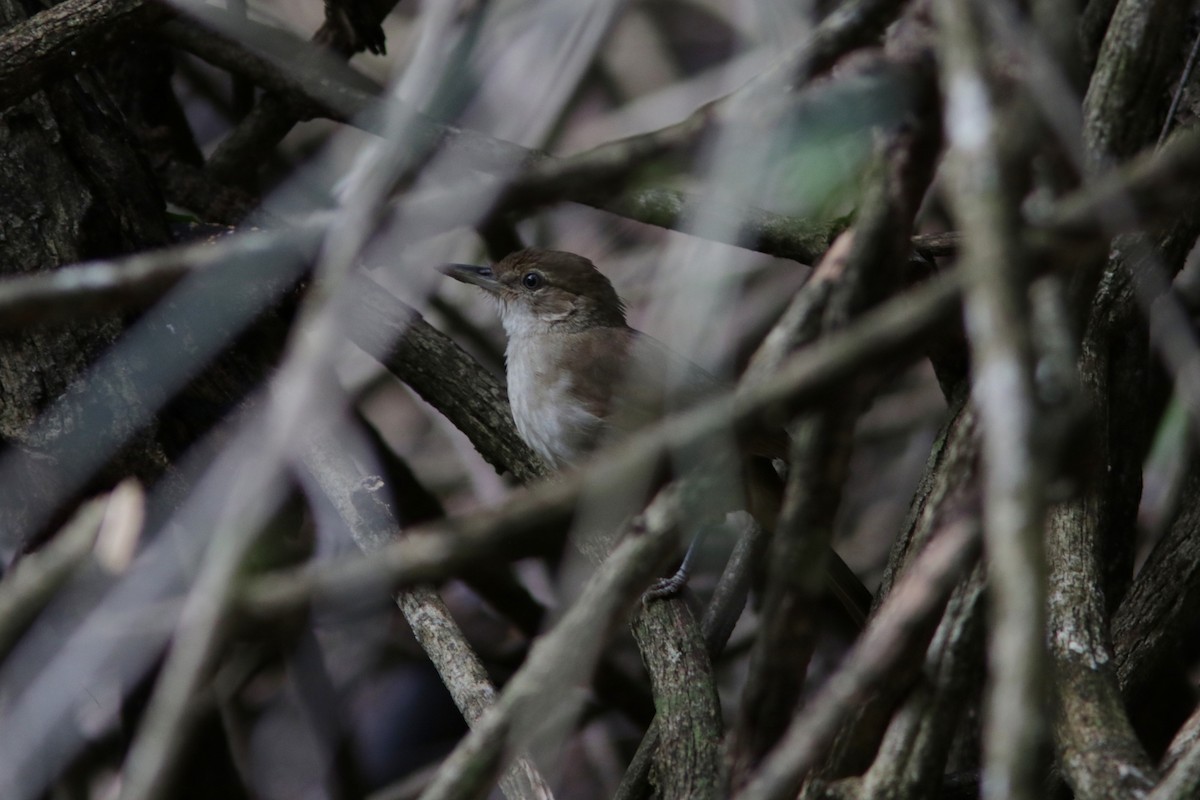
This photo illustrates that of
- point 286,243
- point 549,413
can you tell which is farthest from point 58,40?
point 549,413

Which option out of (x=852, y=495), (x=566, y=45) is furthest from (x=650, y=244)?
(x=566, y=45)

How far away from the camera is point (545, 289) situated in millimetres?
4316

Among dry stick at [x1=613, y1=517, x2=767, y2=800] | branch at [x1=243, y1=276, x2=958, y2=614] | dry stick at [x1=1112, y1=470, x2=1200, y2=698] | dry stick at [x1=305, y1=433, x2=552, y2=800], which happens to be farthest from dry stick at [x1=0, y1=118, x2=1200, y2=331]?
dry stick at [x1=613, y1=517, x2=767, y2=800]

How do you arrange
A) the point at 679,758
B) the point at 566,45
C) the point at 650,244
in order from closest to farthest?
the point at 679,758 < the point at 566,45 < the point at 650,244

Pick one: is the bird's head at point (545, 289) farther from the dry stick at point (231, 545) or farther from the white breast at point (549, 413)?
the dry stick at point (231, 545)

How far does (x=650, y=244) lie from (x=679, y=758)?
345 cm

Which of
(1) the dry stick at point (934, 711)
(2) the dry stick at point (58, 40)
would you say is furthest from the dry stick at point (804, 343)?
(2) the dry stick at point (58, 40)

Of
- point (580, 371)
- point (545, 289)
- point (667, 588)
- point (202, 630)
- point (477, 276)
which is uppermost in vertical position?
point (545, 289)

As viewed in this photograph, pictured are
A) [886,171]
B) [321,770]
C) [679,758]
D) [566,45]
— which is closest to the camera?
[886,171]

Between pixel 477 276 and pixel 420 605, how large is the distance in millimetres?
1750

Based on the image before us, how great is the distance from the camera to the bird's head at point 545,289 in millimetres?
4285

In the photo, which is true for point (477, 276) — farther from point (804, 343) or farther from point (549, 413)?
point (804, 343)

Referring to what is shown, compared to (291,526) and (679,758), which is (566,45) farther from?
(679,758)

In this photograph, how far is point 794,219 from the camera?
304 centimetres
